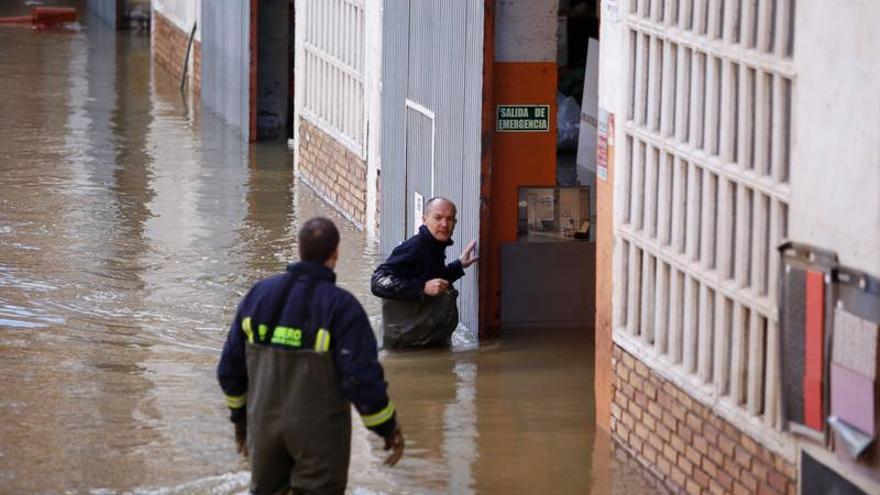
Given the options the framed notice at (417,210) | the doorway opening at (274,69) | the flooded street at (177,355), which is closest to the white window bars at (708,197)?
the flooded street at (177,355)

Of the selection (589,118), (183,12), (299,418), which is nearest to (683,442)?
(299,418)

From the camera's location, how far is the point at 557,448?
422 inches

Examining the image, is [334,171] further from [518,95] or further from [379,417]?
[379,417]

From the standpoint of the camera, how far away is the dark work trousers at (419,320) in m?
12.7

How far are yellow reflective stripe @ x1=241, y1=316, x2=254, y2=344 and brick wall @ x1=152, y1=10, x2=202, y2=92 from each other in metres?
20.3

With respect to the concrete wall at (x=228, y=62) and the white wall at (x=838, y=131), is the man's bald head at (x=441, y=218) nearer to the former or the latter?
the white wall at (x=838, y=131)

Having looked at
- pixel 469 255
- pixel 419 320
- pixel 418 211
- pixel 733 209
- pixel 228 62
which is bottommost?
pixel 419 320

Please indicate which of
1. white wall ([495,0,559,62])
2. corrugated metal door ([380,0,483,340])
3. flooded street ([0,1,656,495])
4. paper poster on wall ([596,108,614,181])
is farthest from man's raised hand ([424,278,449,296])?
paper poster on wall ([596,108,614,181])

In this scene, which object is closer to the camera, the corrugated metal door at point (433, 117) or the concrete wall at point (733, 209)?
the concrete wall at point (733, 209)

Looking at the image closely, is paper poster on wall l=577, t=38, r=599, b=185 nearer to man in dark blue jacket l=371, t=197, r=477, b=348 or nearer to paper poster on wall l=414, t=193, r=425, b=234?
paper poster on wall l=414, t=193, r=425, b=234

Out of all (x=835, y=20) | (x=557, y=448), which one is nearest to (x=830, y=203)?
(x=835, y=20)

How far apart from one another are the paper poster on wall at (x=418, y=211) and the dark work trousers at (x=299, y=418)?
261 inches

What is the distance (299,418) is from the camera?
25.6 ft

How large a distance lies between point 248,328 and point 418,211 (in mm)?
6806
